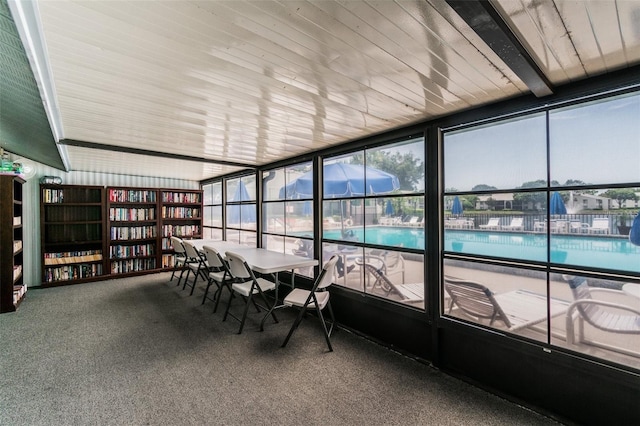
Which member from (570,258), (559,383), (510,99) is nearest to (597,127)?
(510,99)

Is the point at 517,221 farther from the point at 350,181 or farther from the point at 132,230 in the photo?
A: the point at 132,230

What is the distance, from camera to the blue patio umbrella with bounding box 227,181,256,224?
5.57 metres

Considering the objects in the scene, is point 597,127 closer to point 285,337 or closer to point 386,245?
point 386,245

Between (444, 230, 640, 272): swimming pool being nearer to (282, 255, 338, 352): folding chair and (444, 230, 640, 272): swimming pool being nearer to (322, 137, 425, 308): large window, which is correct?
(322, 137, 425, 308): large window

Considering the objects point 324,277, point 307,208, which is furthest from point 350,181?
point 324,277

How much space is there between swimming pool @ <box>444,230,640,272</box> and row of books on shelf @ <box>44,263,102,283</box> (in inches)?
263

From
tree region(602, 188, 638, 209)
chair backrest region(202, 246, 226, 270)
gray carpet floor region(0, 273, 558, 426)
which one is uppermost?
tree region(602, 188, 638, 209)

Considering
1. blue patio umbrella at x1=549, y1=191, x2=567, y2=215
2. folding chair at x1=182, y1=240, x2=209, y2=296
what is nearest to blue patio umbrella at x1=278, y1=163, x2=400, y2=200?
blue patio umbrella at x1=549, y1=191, x2=567, y2=215

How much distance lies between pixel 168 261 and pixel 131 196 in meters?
1.69

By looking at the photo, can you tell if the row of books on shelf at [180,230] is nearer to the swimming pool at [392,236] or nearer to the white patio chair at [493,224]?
the swimming pool at [392,236]

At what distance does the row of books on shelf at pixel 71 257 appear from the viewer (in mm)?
5289

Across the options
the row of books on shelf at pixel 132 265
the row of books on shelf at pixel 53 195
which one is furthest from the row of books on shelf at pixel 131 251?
the row of books on shelf at pixel 53 195

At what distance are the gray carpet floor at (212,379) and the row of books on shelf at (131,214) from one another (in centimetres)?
276

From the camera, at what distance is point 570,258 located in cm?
191
